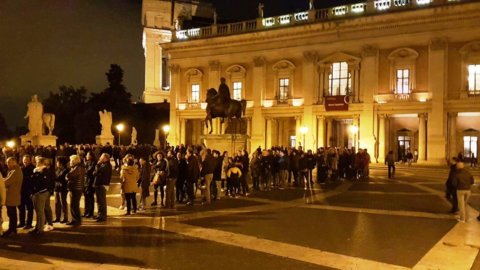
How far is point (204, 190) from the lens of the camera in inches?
682

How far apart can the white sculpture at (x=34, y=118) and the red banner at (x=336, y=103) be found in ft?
78.7

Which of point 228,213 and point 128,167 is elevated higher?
point 128,167

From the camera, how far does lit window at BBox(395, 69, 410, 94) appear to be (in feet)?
140

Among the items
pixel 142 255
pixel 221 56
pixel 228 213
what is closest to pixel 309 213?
pixel 228 213

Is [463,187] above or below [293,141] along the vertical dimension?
below

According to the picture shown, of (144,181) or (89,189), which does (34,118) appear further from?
(89,189)

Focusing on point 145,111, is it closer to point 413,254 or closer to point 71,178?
point 71,178

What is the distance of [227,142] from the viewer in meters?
25.5

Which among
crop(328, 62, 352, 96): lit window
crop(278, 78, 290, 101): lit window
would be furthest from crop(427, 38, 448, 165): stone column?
crop(278, 78, 290, 101): lit window

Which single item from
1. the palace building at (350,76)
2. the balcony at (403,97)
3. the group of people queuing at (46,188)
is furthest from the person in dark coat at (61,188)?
the balcony at (403,97)

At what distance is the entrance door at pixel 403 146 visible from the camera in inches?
1781

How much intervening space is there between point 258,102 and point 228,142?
2573 cm

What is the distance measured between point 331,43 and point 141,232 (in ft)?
122

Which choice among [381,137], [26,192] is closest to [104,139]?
[381,137]
